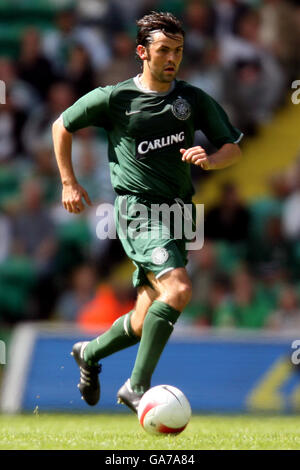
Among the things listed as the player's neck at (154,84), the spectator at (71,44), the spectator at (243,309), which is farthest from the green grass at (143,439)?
the spectator at (71,44)

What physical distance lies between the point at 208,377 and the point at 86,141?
3.56m

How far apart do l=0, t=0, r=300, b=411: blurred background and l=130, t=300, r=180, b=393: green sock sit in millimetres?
3914

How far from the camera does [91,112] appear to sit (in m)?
5.91

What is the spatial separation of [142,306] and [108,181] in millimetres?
5652

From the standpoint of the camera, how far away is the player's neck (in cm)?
583

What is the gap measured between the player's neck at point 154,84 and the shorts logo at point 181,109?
116mm

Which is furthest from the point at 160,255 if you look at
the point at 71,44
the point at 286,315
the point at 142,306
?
the point at 71,44

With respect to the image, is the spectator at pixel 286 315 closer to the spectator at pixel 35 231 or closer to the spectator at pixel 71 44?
the spectator at pixel 35 231

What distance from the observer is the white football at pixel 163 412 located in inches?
203

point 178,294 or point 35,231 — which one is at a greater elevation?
point 178,294

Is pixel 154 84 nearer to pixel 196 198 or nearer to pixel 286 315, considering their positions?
pixel 286 315
